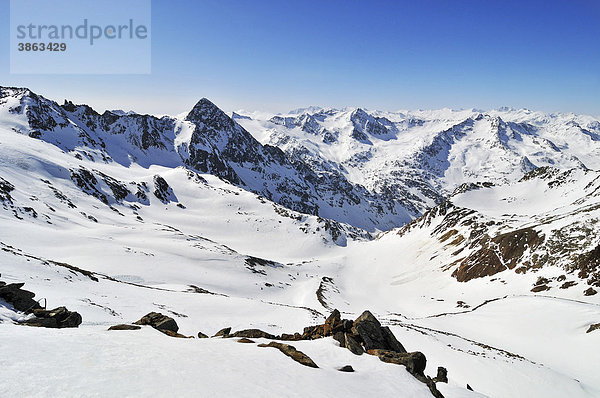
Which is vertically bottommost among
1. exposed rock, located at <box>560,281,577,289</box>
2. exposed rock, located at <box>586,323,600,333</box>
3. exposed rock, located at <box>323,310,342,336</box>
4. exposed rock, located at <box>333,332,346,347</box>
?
exposed rock, located at <box>560,281,577,289</box>

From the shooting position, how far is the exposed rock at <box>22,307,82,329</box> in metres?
13.7

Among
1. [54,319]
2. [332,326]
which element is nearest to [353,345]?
[332,326]

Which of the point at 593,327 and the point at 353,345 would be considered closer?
the point at 353,345

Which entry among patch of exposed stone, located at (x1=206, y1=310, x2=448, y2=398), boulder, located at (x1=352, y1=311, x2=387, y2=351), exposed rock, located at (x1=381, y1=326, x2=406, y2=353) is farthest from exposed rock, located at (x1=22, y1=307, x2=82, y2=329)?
exposed rock, located at (x1=381, y1=326, x2=406, y2=353)

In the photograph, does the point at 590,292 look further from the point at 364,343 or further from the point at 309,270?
the point at 309,270

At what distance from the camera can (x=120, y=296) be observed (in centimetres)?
3086

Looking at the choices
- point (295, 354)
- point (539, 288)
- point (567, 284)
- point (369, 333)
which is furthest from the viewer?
point (539, 288)

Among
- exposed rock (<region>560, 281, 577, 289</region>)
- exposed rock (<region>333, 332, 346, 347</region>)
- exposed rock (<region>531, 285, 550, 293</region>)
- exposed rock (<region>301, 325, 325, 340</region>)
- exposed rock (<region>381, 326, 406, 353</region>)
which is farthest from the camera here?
exposed rock (<region>531, 285, 550, 293</region>)

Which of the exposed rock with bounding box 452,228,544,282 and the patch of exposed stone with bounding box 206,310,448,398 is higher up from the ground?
the patch of exposed stone with bounding box 206,310,448,398

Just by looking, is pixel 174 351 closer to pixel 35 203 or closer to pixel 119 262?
pixel 119 262

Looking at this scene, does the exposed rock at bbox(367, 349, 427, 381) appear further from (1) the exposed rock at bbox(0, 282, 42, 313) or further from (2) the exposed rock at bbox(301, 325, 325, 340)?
(1) the exposed rock at bbox(0, 282, 42, 313)

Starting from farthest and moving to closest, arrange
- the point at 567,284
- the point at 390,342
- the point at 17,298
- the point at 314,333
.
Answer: the point at 567,284, the point at 314,333, the point at 390,342, the point at 17,298

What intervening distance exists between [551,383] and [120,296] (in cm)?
3829

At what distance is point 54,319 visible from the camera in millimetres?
14258
